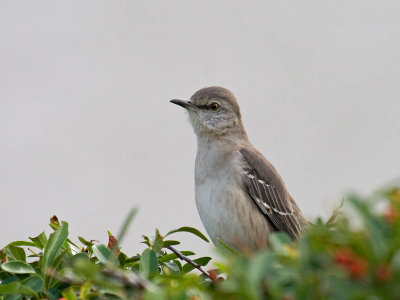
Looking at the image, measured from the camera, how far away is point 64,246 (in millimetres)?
3068

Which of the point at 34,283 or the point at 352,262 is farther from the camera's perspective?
the point at 34,283

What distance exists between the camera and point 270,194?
6332 millimetres

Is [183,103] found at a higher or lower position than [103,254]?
higher

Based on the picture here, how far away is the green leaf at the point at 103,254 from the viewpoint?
281 cm

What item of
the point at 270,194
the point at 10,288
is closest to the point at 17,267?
the point at 10,288

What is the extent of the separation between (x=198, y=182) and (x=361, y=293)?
497 cm

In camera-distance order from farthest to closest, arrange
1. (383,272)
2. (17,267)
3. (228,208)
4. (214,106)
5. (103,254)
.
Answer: (214,106) → (228,208) → (103,254) → (17,267) → (383,272)

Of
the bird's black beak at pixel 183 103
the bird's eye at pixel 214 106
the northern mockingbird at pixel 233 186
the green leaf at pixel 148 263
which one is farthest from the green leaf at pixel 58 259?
the bird's eye at pixel 214 106

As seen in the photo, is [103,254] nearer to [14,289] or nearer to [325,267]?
[14,289]

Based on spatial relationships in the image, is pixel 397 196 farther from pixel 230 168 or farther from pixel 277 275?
pixel 230 168

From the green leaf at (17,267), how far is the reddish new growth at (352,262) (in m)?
1.61

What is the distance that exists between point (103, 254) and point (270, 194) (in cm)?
368

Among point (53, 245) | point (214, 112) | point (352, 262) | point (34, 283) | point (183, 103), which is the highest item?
point (183, 103)

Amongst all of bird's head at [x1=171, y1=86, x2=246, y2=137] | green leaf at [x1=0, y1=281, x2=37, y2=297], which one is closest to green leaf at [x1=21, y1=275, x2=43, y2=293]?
green leaf at [x1=0, y1=281, x2=37, y2=297]
